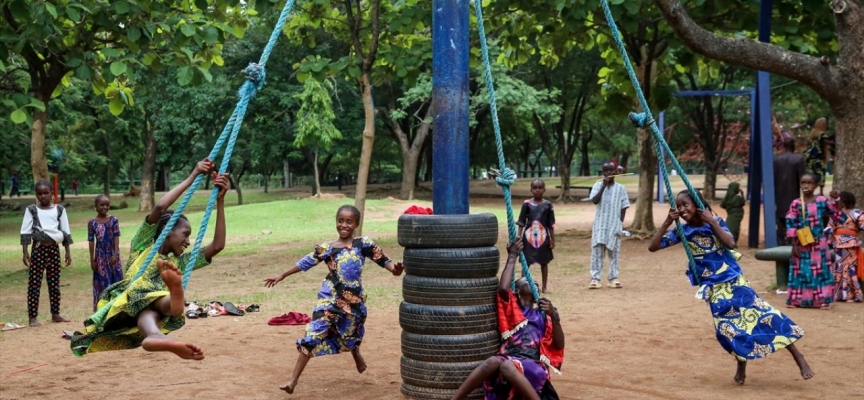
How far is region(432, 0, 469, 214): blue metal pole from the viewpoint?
18.8ft

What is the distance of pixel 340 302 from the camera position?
648 centimetres

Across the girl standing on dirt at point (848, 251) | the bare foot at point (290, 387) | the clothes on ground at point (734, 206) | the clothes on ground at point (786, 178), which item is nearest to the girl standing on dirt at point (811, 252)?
the girl standing on dirt at point (848, 251)

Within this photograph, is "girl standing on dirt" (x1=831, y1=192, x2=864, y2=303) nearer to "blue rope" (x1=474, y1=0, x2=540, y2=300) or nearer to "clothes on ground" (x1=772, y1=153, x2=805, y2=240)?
"clothes on ground" (x1=772, y1=153, x2=805, y2=240)

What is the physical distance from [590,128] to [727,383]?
42.1 metres

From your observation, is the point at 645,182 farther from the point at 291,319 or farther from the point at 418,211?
the point at 418,211

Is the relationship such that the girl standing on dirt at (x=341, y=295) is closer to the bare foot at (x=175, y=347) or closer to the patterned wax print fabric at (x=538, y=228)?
the bare foot at (x=175, y=347)

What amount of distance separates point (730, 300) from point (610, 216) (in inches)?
207

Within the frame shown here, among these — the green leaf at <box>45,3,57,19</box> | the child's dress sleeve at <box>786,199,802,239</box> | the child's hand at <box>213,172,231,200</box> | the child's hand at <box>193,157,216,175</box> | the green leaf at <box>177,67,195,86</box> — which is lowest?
the child's dress sleeve at <box>786,199,802,239</box>

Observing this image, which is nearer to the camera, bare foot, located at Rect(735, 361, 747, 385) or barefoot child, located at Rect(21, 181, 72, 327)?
bare foot, located at Rect(735, 361, 747, 385)

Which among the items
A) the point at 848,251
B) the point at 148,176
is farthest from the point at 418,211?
the point at 148,176

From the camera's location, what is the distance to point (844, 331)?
345 inches

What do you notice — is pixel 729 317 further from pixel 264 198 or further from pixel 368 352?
pixel 264 198

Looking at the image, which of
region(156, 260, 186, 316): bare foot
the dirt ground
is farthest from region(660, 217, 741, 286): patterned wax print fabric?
region(156, 260, 186, 316): bare foot

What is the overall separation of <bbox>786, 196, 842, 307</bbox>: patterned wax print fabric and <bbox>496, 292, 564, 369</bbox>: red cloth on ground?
543 cm
